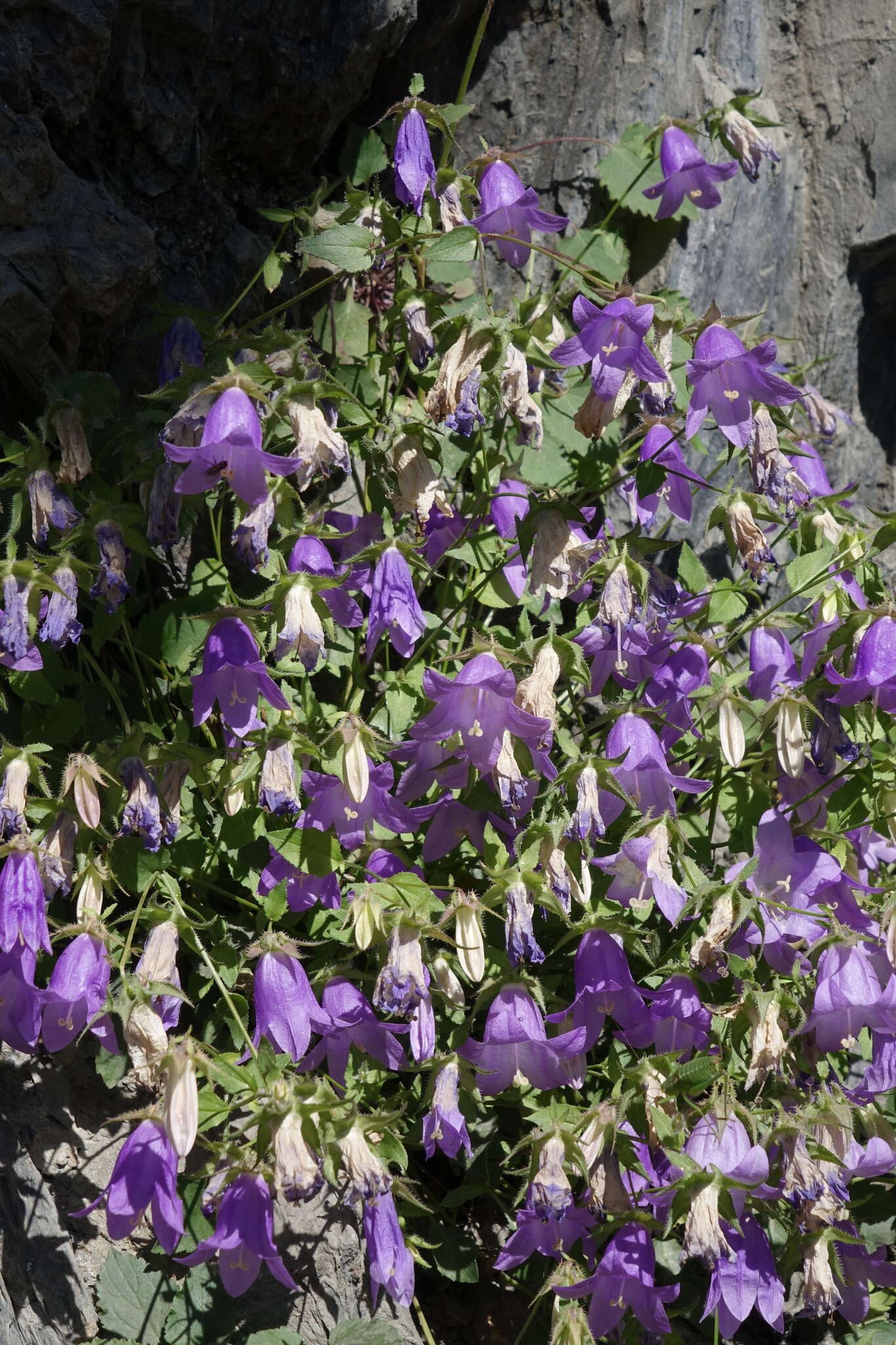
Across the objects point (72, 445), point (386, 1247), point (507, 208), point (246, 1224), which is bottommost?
point (386, 1247)

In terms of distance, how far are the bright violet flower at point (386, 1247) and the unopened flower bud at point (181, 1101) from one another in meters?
0.38

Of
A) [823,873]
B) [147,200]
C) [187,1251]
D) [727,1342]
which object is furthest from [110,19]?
[727,1342]

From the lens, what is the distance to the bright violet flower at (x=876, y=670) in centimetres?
245

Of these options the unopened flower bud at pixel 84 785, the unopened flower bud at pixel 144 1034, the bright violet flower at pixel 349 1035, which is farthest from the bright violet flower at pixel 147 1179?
the unopened flower bud at pixel 84 785

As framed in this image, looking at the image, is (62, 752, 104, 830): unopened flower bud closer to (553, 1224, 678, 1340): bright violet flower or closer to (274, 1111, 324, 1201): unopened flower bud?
(274, 1111, 324, 1201): unopened flower bud

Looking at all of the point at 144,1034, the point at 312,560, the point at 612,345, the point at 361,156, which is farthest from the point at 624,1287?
the point at 361,156

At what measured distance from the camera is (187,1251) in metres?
2.63

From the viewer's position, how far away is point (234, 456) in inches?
87.9

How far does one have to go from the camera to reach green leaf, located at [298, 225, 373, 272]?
262 centimetres

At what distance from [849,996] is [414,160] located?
1990mm

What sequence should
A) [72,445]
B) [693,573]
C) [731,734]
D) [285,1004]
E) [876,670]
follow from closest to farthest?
[285,1004] → [876,670] → [72,445] → [731,734] → [693,573]

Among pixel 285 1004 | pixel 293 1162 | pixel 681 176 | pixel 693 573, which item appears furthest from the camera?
pixel 681 176

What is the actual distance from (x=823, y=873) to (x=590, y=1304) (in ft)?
3.27

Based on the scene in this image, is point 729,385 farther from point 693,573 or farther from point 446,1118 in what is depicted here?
point 446,1118
